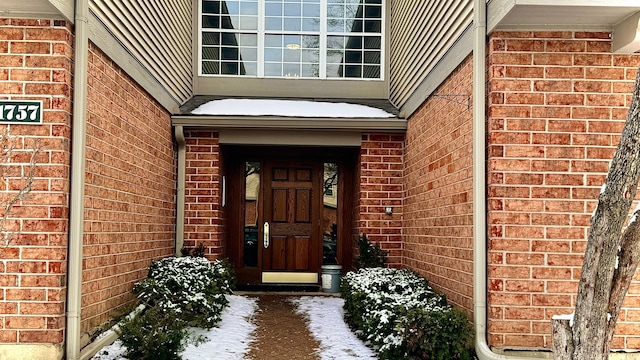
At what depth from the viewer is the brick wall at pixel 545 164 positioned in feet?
17.1

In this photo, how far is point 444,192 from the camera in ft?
22.1

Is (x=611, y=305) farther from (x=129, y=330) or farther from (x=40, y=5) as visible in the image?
(x=40, y=5)

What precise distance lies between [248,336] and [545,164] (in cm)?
377

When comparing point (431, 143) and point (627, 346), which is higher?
point (431, 143)

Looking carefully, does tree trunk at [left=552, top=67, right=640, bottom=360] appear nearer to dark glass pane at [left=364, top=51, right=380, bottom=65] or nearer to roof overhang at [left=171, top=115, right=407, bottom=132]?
roof overhang at [left=171, top=115, right=407, bottom=132]

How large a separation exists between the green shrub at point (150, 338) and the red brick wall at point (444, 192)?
8.96 feet

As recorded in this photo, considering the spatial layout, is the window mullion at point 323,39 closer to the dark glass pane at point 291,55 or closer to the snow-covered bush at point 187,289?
the dark glass pane at point 291,55

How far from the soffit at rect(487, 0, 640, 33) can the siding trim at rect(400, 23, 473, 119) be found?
21.0 inches

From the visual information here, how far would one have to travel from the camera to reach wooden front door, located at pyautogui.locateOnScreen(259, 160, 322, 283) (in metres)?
10.7

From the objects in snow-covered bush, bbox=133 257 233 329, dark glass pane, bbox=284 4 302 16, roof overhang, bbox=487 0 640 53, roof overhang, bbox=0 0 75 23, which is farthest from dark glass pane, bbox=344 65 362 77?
roof overhang, bbox=0 0 75 23

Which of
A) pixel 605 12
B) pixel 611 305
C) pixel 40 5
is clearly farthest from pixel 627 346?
pixel 40 5

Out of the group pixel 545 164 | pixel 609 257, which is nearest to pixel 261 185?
pixel 545 164

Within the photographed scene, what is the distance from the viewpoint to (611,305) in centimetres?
352

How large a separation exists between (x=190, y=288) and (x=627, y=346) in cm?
451
